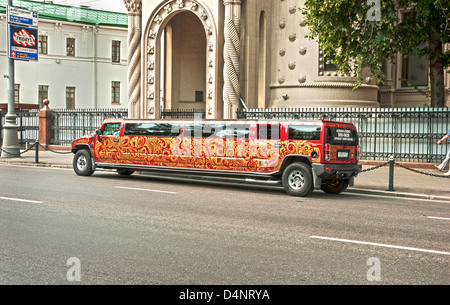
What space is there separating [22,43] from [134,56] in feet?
19.9

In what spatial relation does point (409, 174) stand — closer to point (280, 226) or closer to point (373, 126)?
point (373, 126)

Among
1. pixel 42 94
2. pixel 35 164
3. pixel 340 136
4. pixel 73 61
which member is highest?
pixel 73 61

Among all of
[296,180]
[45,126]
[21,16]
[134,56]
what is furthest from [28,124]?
[296,180]

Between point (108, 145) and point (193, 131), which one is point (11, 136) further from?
point (193, 131)

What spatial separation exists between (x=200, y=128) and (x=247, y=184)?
255cm

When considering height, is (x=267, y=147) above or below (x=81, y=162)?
above

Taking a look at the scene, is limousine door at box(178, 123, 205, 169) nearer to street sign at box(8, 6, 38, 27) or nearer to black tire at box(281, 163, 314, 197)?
black tire at box(281, 163, 314, 197)

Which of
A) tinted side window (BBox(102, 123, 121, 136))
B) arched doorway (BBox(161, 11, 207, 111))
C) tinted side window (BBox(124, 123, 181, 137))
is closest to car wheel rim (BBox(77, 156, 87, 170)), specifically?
tinted side window (BBox(102, 123, 121, 136))

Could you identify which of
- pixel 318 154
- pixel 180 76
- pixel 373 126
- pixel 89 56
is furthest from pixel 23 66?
pixel 318 154

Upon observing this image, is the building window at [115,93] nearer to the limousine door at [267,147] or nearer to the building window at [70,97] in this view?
the building window at [70,97]

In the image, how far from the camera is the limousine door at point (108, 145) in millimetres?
17469

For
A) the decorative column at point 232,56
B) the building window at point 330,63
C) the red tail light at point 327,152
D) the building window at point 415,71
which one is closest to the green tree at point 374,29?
the building window at point 330,63

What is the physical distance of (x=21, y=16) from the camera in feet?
78.6

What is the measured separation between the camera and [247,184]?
1716 cm
